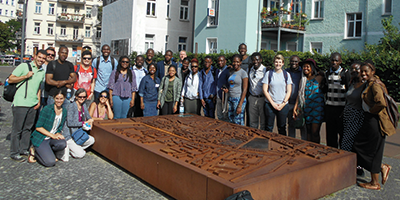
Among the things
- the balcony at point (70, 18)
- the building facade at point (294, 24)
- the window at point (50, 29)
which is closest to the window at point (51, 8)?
the balcony at point (70, 18)

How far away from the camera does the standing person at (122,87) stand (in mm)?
7762

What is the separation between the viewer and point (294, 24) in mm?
25438

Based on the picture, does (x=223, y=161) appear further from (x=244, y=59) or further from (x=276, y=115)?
(x=244, y=59)

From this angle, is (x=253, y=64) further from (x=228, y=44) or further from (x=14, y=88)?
(x=228, y=44)

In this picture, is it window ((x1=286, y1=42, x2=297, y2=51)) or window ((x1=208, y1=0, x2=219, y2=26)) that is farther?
window ((x1=208, y1=0, x2=219, y2=26))

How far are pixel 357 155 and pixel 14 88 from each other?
5781mm

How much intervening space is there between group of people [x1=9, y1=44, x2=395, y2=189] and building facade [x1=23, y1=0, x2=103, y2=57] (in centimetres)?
4678

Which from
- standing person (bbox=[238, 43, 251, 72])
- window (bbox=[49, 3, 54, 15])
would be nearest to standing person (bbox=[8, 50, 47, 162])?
standing person (bbox=[238, 43, 251, 72])

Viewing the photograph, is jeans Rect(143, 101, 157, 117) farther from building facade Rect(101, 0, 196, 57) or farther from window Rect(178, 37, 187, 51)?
window Rect(178, 37, 187, 51)

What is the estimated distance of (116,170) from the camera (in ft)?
18.9

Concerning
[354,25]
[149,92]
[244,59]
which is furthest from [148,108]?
[354,25]

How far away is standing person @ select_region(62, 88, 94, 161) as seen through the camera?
633 centimetres

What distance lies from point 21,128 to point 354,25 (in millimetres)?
22447


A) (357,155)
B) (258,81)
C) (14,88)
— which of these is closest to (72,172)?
(14,88)
